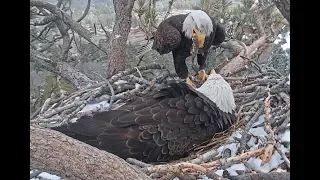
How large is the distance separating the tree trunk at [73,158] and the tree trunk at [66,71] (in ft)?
0.59

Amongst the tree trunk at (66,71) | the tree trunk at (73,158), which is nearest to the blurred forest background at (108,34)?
the tree trunk at (66,71)

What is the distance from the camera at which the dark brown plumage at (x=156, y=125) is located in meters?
1.04

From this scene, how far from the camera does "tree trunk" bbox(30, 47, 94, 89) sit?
1.11 m

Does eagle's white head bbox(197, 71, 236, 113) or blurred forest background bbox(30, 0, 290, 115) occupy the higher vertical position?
blurred forest background bbox(30, 0, 290, 115)

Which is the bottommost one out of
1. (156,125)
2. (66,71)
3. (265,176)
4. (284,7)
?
(265,176)

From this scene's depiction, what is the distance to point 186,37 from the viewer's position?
44.5 inches

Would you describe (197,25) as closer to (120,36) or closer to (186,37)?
(186,37)

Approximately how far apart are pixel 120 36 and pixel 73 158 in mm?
338

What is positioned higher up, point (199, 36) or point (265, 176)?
point (199, 36)

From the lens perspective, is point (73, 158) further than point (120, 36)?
No

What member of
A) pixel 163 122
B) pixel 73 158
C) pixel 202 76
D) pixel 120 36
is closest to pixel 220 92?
pixel 202 76

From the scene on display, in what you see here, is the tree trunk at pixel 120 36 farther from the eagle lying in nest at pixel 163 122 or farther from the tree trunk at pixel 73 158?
the tree trunk at pixel 73 158

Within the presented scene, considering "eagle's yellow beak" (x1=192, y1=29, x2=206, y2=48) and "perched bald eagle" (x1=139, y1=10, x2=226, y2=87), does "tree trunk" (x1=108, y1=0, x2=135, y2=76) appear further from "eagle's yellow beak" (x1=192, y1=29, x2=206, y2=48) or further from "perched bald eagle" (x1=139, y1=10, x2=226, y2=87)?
"eagle's yellow beak" (x1=192, y1=29, x2=206, y2=48)

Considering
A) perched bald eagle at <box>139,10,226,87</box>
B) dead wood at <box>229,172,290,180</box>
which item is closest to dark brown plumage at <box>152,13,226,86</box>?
perched bald eagle at <box>139,10,226,87</box>
